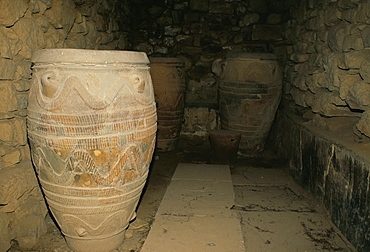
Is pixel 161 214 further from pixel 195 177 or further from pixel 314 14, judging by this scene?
pixel 314 14

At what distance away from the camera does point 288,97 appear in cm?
373

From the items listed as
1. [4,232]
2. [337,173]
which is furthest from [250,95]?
[4,232]

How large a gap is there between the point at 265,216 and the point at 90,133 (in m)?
1.39

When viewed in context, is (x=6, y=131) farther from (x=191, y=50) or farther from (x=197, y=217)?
(x=191, y=50)

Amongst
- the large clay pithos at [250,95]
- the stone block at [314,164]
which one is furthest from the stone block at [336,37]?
the large clay pithos at [250,95]

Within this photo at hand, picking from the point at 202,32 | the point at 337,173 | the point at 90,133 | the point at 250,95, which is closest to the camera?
the point at 90,133

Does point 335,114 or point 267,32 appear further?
point 267,32

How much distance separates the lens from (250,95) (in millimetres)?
3504

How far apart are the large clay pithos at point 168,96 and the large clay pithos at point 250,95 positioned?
514 mm

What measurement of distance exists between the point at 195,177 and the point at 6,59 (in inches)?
66.6

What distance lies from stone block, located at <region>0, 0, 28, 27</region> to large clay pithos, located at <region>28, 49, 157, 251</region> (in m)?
0.26

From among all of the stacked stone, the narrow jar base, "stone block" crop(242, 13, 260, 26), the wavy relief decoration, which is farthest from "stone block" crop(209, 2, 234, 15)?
the narrow jar base

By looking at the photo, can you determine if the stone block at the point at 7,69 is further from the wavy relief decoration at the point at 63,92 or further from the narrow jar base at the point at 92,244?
the narrow jar base at the point at 92,244

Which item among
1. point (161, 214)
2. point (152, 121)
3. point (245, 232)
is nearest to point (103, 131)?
point (152, 121)
